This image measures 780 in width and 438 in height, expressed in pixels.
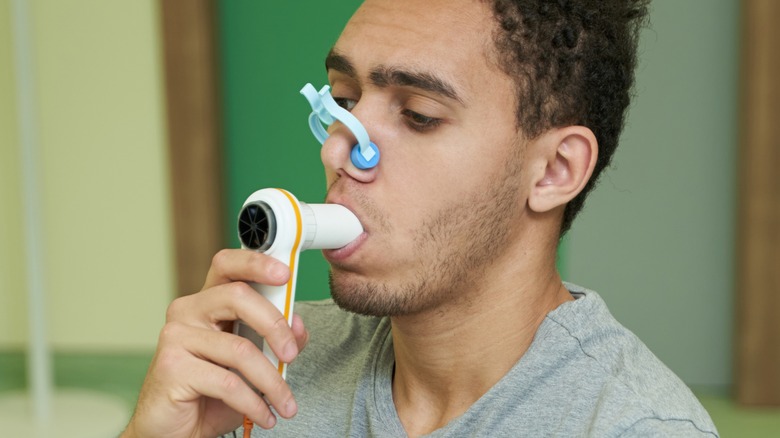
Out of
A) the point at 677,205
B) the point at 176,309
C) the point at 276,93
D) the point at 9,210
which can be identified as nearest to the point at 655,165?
the point at 677,205

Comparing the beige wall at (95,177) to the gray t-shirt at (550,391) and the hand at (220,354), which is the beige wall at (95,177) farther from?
the hand at (220,354)

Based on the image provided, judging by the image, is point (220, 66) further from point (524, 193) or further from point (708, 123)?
point (524, 193)

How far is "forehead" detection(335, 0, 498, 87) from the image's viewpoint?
1.30 m

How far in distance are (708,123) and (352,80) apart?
197 cm

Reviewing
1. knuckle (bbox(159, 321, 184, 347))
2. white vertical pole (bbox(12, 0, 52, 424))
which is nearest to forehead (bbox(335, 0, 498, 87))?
knuckle (bbox(159, 321, 184, 347))

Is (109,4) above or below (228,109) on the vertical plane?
above

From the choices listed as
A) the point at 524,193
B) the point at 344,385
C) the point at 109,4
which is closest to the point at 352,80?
the point at 524,193

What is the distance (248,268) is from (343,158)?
9.2 inches

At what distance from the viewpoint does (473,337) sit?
1.37 m

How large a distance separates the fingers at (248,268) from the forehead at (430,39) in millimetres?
347

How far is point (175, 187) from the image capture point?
10.9 ft

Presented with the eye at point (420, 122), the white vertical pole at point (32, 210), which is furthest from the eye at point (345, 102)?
the white vertical pole at point (32, 210)

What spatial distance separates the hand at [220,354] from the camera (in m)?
1.14

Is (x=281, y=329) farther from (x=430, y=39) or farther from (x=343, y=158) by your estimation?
(x=430, y=39)
